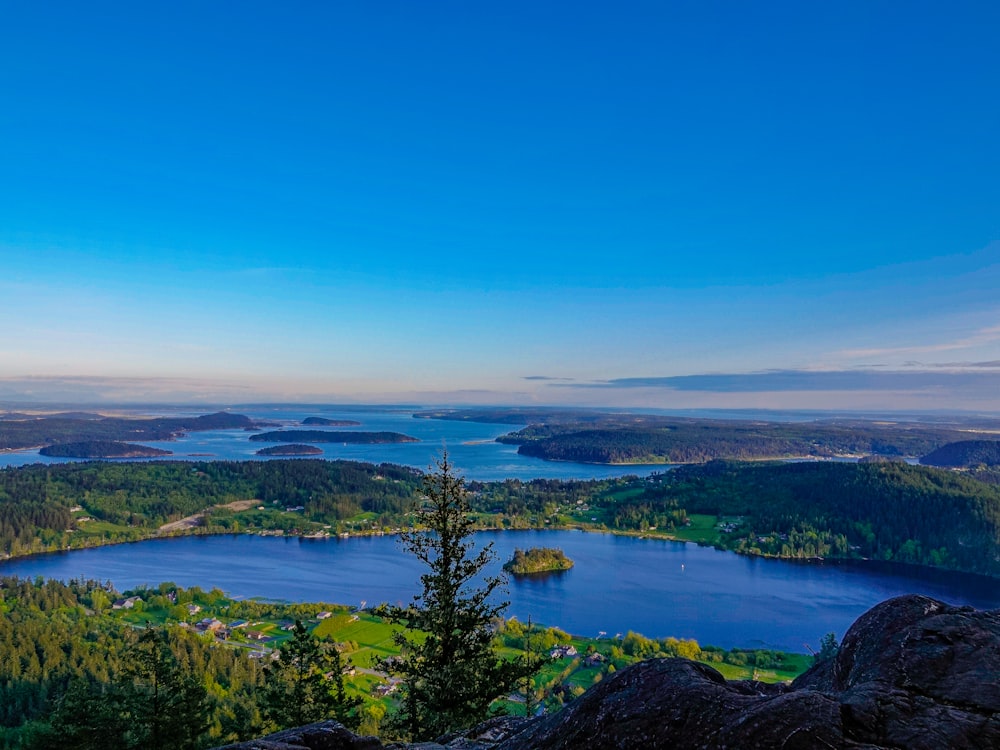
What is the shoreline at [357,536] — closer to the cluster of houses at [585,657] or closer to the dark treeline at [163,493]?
the dark treeline at [163,493]

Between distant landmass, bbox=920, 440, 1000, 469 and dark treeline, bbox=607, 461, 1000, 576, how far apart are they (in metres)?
65.8

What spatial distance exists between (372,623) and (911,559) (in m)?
76.9

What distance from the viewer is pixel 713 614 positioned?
60781mm

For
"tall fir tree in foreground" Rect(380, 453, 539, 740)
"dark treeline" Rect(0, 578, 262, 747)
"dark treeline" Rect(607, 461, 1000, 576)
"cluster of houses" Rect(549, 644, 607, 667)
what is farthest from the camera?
"dark treeline" Rect(607, 461, 1000, 576)

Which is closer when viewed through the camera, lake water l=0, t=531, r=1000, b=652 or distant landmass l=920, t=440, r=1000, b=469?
lake water l=0, t=531, r=1000, b=652

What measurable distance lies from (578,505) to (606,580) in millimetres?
48805

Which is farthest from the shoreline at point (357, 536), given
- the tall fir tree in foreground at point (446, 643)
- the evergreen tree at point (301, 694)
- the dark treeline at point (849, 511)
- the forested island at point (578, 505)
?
the tall fir tree in foreground at point (446, 643)

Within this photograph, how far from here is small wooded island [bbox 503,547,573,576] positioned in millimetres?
74625

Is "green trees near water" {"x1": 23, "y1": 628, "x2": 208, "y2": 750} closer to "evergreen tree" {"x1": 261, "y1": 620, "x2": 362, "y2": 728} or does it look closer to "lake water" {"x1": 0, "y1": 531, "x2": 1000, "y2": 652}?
"evergreen tree" {"x1": 261, "y1": 620, "x2": 362, "y2": 728}

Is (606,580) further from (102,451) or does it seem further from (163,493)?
(102,451)

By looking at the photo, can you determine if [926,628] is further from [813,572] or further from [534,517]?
[534,517]

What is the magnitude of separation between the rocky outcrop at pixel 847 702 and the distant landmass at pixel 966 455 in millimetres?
190789

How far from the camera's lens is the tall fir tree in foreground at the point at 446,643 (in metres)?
13.3

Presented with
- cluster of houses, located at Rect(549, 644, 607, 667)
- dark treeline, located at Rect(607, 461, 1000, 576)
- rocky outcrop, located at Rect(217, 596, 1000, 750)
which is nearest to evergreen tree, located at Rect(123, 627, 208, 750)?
rocky outcrop, located at Rect(217, 596, 1000, 750)
